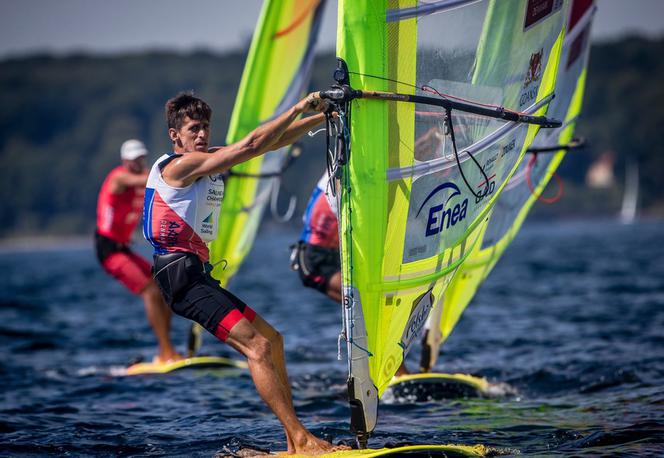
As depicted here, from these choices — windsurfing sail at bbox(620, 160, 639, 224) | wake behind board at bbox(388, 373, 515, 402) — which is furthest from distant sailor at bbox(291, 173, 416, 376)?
windsurfing sail at bbox(620, 160, 639, 224)

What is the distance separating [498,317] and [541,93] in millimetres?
8929

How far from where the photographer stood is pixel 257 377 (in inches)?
228

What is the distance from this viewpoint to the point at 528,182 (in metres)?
9.09

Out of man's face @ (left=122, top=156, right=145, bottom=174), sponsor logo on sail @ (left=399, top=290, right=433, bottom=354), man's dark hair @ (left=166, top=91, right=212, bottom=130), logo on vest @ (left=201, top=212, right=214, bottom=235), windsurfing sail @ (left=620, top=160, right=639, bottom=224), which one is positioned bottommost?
sponsor logo on sail @ (left=399, top=290, right=433, bottom=354)

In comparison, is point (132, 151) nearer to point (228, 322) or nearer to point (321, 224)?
point (321, 224)

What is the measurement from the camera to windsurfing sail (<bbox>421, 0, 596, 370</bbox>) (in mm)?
8883

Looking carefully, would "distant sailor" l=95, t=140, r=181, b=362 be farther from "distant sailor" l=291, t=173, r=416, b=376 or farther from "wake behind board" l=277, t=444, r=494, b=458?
"wake behind board" l=277, t=444, r=494, b=458

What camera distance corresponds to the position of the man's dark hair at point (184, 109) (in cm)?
585

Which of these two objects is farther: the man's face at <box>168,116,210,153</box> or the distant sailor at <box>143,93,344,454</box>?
the man's face at <box>168,116,210,153</box>

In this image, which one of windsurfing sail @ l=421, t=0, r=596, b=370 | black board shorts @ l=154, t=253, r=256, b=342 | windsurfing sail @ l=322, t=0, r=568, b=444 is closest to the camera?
windsurfing sail @ l=322, t=0, r=568, b=444

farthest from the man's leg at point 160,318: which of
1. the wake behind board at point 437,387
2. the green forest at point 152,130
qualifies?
the green forest at point 152,130

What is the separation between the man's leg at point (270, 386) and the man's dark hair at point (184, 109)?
1258 mm

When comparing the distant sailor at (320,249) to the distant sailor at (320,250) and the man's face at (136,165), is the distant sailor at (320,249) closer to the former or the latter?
the distant sailor at (320,250)

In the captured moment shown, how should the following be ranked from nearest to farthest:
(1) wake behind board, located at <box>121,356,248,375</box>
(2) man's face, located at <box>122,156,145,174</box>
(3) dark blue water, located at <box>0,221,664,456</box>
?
(3) dark blue water, located at <box>0,221,664,456</box> < (1) wake behind board, located at <box>121,356,248,375</box> < (2) man's face, located at <box>122,156,145,174</box>
